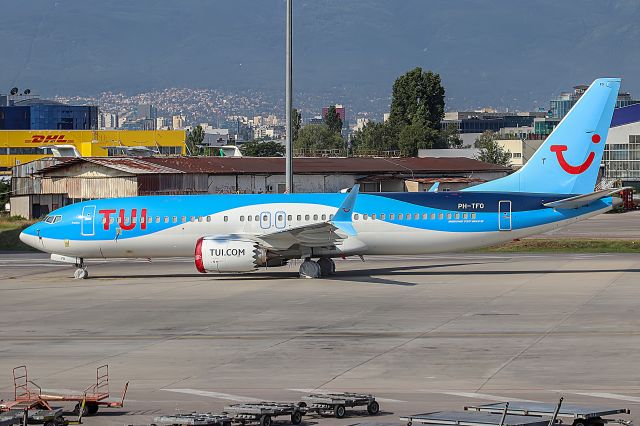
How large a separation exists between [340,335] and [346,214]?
600 inches

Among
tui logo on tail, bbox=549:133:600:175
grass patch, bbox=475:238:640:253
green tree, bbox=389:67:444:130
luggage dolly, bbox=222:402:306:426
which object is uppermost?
green tree, bbox=389:67:444:130

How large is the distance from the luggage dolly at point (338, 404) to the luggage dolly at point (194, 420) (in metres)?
2.13

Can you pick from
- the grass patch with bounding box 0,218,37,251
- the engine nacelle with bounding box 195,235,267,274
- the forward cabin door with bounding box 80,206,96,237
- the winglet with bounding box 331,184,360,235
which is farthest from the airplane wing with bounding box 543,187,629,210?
the grass patch with bounding box 0,218,37,251

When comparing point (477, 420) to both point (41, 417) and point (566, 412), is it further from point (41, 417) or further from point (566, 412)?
point (41, 417)

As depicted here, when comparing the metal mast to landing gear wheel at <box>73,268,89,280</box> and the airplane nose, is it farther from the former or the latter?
the airplane nose

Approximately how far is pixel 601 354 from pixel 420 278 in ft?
65.0

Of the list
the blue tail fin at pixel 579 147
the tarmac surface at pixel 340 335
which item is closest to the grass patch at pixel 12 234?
the tarmac surface at pixel 340 335

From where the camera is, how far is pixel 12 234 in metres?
76.8

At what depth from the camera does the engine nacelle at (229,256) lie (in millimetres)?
47188

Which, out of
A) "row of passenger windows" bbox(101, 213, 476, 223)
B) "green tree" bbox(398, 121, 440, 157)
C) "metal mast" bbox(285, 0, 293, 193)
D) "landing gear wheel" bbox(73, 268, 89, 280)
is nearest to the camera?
"row of passenger windows" bbox(101, 213, 476, 223)

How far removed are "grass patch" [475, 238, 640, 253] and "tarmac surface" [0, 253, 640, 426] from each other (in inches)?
332

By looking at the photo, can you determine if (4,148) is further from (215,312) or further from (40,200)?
(215,312)

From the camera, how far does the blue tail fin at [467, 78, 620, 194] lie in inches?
1912

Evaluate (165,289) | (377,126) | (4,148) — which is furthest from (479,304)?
(377,126)
